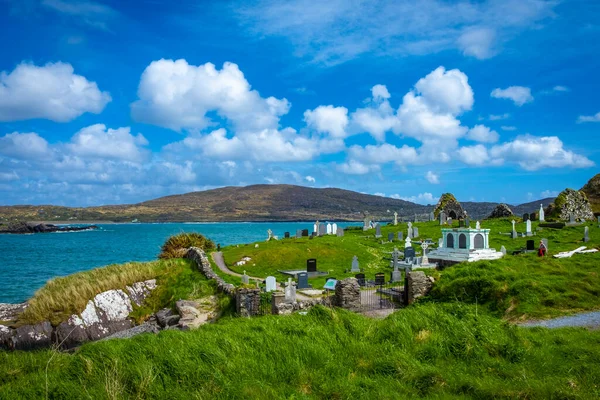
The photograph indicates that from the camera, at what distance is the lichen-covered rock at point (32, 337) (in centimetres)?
1900

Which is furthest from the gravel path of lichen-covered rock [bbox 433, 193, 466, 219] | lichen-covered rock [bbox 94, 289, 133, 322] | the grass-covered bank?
lichen-covered rock [bbox 433, 193, 466, 219]

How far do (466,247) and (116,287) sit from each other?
20.4 meters

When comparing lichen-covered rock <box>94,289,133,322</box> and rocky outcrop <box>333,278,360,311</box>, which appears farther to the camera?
lichen-covered rock <box>94,289,133,322</box>

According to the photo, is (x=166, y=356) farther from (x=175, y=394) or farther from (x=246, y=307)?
(x=246, y=307)

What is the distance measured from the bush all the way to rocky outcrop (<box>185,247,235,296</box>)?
14.7 feet

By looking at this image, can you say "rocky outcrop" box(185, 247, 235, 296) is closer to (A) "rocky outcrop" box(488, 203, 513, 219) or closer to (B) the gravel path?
(B) the gravel path

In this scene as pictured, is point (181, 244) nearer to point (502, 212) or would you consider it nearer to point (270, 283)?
point (270, 283)

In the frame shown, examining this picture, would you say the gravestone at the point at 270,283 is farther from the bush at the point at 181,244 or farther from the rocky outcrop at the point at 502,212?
the rocky outcrop at the point at 502,212

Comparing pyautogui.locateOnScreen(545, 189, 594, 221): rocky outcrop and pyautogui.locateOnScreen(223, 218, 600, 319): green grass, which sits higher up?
pyautogui.locateOnScreen(545, 189, 594, 221): rocky outcrop

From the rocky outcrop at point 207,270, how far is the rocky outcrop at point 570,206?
120 ft

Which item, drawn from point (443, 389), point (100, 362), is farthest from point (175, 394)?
point (443, 389)

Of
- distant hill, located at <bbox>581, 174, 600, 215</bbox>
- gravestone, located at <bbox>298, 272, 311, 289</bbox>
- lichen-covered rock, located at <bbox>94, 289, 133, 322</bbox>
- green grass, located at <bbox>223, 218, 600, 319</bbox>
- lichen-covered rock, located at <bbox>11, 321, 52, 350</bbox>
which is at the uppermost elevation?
distant hill, located at <bbox>581, 174, 600, 215</bbox>

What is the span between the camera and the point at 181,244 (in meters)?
37.0

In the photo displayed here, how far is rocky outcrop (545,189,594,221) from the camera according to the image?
44.4 m
